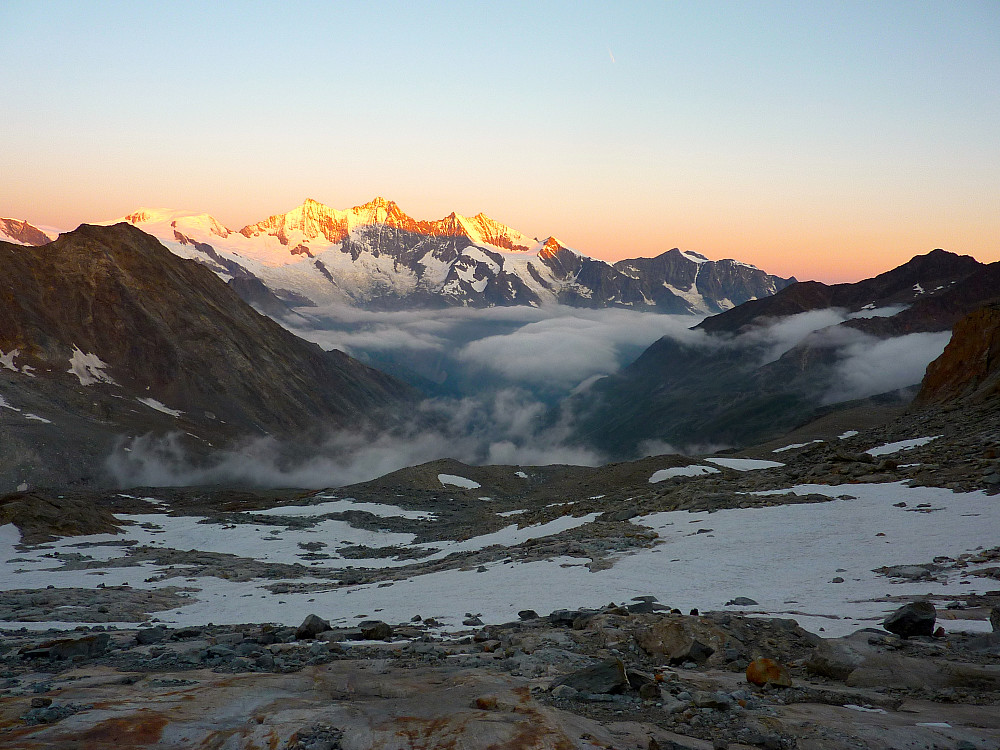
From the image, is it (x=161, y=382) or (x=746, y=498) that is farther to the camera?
(x=161, y=382)

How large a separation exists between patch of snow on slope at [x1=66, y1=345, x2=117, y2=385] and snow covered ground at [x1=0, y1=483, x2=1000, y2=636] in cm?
15697

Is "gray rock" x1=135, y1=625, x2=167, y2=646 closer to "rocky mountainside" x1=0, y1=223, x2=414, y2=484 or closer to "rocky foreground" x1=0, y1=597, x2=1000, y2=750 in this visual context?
"rocky foreground" x1=0, y1=597, x2=1000, y2=750

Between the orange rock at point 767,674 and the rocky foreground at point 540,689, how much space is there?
23 millimetres

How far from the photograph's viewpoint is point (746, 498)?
99.8 feet

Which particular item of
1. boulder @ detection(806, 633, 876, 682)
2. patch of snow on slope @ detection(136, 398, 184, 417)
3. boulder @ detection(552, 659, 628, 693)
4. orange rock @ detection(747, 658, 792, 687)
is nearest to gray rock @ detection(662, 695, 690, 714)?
boulder @ detection(552, 659, 628, 693)

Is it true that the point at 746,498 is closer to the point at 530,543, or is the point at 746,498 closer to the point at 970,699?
the point at 530,543

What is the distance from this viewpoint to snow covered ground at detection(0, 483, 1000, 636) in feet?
55.6

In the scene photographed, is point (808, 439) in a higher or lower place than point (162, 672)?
lower

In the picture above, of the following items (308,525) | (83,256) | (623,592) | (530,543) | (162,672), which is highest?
(83,256)

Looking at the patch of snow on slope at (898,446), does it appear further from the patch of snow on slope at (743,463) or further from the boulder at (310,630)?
the boulder at (310,630)

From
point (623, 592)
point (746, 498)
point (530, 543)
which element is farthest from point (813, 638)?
point (530, 543)

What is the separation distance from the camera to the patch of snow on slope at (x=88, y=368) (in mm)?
168125

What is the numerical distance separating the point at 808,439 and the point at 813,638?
319 feet

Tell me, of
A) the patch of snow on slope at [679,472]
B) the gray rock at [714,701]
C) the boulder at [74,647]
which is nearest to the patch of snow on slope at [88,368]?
the patch of snow on slope at [679,472]
